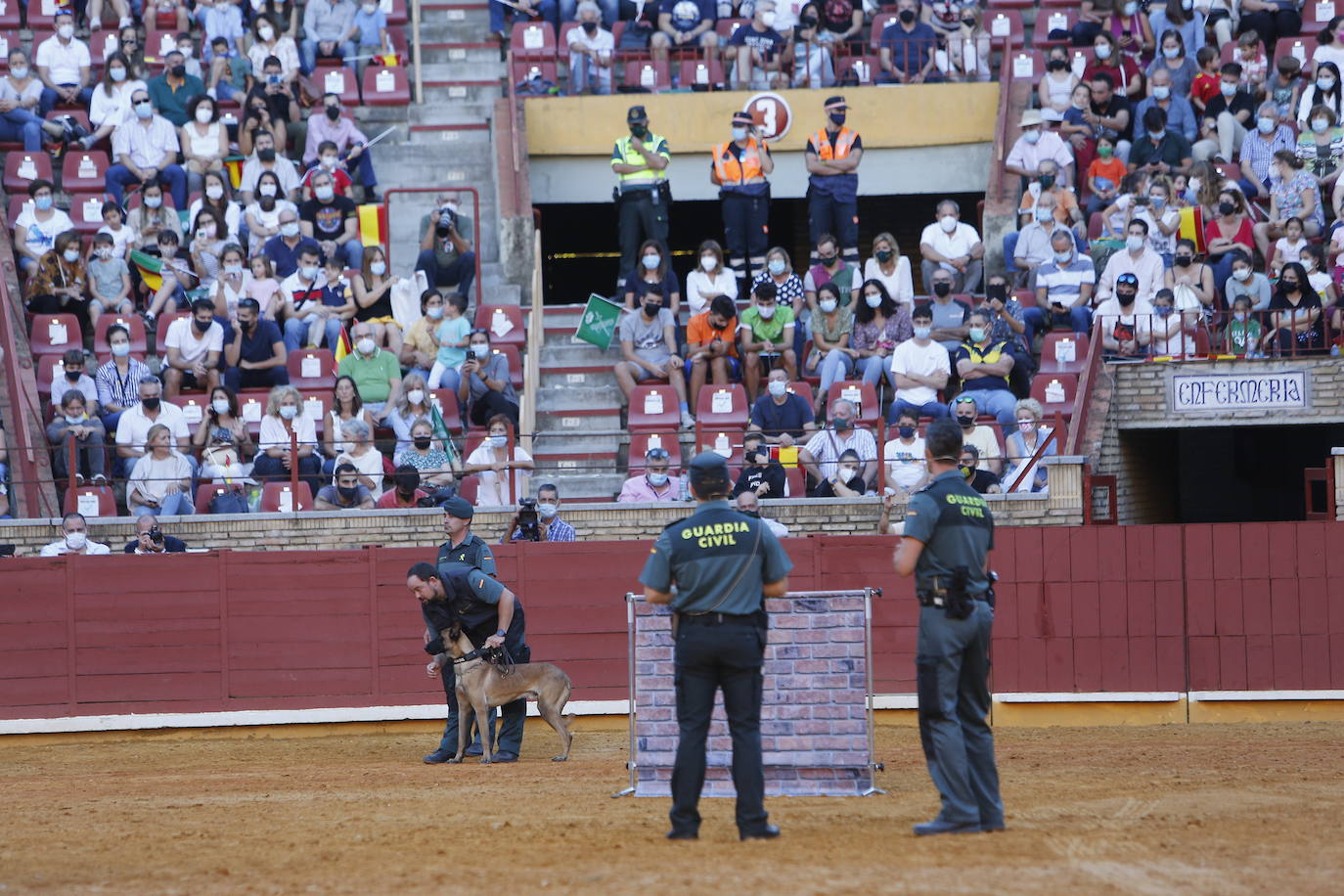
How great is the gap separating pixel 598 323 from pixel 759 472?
3.70 meters

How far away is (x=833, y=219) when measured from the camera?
21.0 m

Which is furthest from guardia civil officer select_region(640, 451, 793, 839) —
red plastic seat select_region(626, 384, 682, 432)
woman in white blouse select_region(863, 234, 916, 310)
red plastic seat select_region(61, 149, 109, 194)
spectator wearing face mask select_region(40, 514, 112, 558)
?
red plastic seat select_region(61, 149, 109, 194)

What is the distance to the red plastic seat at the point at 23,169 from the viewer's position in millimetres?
21750

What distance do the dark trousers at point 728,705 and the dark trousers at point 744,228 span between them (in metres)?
12.2

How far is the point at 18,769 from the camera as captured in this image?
14.6 meters

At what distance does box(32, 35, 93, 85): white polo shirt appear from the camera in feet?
75.2

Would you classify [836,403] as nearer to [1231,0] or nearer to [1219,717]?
[1219,717]

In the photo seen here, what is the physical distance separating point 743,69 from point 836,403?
7.27 metres

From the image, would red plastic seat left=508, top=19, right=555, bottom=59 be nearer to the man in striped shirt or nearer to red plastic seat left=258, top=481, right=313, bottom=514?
the man in striped shirt

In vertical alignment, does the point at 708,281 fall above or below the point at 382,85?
below

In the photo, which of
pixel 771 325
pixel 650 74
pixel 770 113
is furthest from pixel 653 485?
pixel 650 74

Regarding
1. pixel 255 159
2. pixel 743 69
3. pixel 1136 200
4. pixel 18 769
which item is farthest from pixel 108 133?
pixel 1136 200

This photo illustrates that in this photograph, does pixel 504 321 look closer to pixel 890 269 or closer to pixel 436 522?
pixel 436 522

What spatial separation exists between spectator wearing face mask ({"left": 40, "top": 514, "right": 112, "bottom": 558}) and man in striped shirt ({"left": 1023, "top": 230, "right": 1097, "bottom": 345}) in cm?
930
